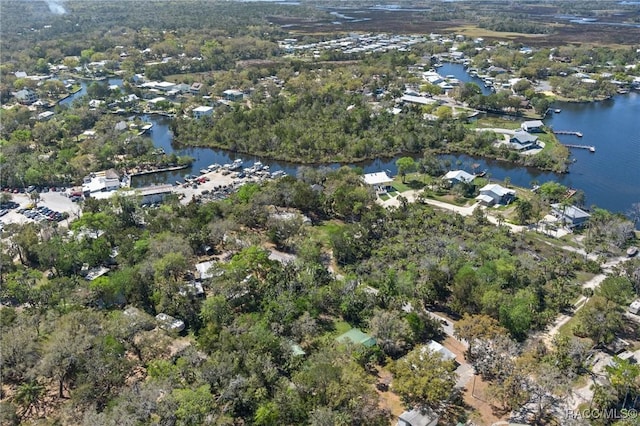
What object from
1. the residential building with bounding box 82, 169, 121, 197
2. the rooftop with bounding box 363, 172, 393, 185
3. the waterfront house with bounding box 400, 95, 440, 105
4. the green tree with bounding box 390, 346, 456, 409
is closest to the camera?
the green tree with bounding box 390, 346, 456, 409

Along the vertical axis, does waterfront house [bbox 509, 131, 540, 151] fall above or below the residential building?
below

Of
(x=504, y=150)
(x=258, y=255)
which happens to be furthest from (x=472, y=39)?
(x=258, y=255)

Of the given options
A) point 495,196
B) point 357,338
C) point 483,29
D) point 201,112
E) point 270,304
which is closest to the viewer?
point 357,338

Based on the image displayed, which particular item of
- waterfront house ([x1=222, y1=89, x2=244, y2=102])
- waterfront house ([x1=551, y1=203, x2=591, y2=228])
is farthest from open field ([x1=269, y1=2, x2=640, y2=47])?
waterfront house ([x1=551, y1=203, x2=591, y2=228])

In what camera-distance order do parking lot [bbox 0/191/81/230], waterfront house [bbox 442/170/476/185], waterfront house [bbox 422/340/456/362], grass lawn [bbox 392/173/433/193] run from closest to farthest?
waterfront house [bbox 422/340/456/362] → parking lot [bbox 0/191/81/230] → waterfront house [bbox 442/170/476/185] → grass lawn [bbox 392/173/433/193]

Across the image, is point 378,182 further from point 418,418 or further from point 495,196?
point 418,418

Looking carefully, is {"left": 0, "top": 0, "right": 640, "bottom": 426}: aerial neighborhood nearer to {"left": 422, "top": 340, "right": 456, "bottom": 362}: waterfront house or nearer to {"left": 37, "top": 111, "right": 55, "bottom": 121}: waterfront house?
{"left": 422, "top": 340, "right": 456, "bottom": 362}: waterfront house

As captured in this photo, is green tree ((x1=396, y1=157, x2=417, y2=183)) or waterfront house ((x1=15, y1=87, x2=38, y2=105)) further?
waterfront house ((x1=15, y1=87, x2=38, y2=105))

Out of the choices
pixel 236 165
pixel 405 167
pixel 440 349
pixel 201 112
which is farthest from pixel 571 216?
pixel 201 112
